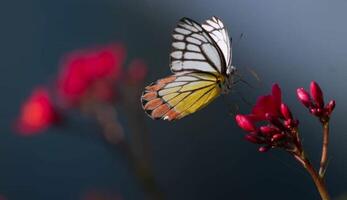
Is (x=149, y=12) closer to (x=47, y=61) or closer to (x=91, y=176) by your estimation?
(x=47, y=61)

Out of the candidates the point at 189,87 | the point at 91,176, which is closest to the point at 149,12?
the point at 91,176

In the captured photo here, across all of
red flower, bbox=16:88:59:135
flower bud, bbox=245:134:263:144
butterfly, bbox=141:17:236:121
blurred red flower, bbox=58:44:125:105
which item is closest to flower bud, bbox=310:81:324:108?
flower bud, bbox=245:134:263:144

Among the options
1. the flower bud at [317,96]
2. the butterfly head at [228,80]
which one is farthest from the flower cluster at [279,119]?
the butterfly head at [228,80]

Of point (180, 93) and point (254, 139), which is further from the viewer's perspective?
point (180, 93)

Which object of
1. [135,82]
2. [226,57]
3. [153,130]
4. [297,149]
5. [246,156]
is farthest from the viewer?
[153,130]

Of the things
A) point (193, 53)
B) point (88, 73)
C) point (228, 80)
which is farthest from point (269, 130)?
point (88, 73)

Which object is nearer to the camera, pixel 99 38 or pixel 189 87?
pixel 189 87

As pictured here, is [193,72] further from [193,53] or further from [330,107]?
[330,107]
